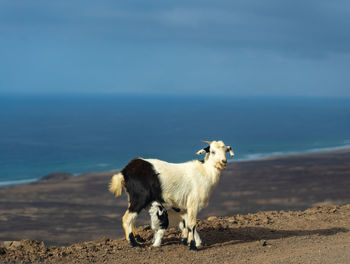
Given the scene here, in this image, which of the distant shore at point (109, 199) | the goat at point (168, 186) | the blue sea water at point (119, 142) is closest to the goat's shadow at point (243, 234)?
the goat at point (168, 186)

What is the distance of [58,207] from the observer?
30.8m

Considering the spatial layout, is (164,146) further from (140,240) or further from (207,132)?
(140,240)

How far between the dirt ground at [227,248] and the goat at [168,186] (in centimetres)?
53

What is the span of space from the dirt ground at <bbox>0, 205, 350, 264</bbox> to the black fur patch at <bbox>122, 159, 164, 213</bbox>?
1151 mm

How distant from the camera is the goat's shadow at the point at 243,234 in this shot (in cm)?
1259

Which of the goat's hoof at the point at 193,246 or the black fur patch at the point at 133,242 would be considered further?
the black fur patch at the point at 133,242

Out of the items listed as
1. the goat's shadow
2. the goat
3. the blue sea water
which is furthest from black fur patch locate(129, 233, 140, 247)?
the blue sea water

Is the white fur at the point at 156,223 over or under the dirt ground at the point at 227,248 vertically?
over

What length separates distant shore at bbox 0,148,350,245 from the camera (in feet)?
81.4

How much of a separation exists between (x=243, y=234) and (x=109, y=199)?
2084 centimetres

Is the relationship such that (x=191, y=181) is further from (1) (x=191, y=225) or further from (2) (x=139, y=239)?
(2) (x=139, y=239)

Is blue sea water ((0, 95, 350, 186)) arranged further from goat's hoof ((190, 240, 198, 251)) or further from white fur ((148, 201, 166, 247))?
goat's hoof ((190, 240, 198, 251))

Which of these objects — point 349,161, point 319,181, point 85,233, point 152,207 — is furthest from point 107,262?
point 349,161

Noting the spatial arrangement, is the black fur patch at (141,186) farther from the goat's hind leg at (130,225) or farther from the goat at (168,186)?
the goat's hind leg at (130,225)
